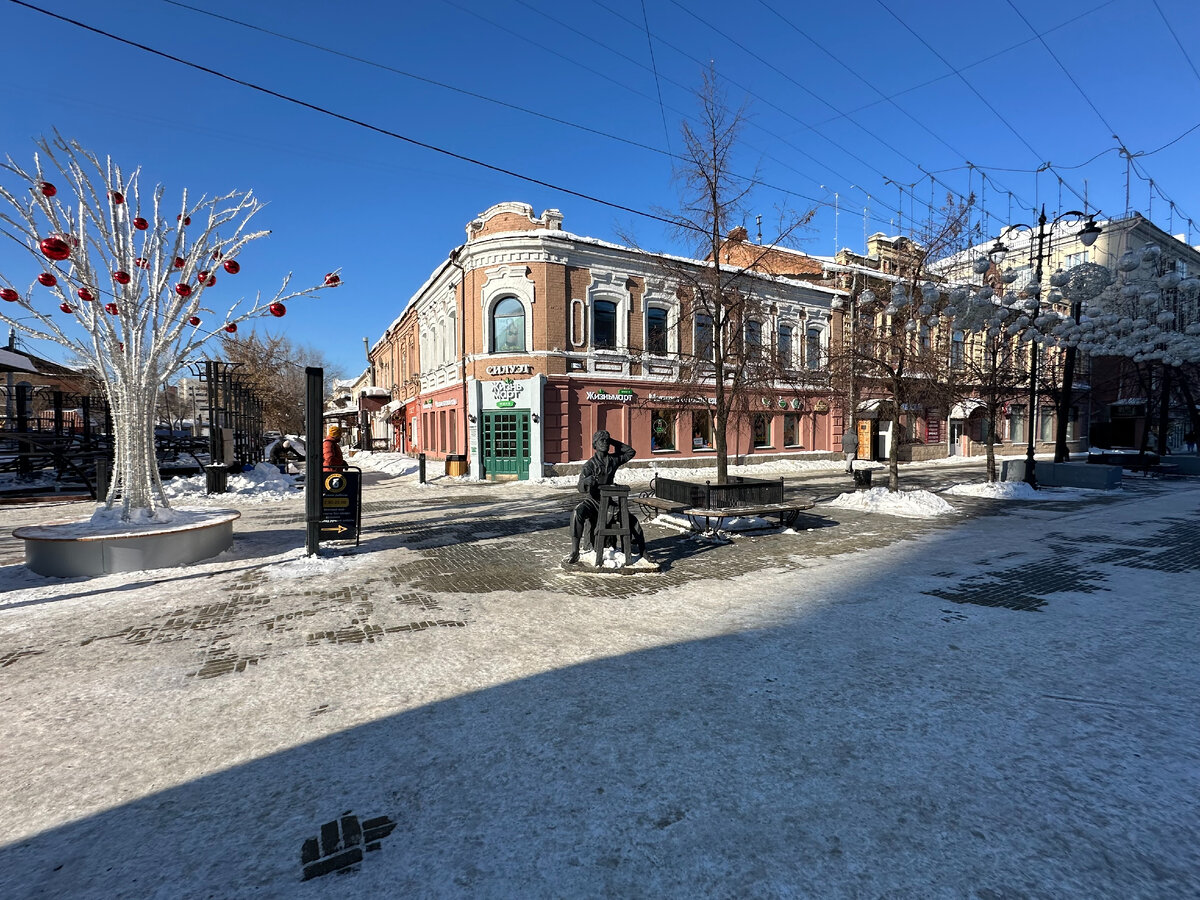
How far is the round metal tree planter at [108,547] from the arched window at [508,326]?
14190 millimetres

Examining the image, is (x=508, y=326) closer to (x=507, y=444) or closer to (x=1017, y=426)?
(x=507, y=444)

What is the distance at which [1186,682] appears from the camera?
12.6 ft

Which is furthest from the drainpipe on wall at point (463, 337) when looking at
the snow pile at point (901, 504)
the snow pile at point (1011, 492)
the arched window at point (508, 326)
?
the snow pile at point (1011, 492)

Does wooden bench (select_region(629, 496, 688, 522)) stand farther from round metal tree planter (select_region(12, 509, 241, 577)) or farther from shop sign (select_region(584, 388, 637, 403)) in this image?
shop sign (select_region(584, 388, 637, 403))

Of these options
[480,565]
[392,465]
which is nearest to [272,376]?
[392,465]

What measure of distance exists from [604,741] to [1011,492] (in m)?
16.7

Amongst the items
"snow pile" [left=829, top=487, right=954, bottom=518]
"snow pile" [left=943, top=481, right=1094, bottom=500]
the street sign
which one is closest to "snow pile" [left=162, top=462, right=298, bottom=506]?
the street sign

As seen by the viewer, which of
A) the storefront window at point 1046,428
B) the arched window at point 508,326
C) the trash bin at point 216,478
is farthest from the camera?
the storefront window at point 1046,428

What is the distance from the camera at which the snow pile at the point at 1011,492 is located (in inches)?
590

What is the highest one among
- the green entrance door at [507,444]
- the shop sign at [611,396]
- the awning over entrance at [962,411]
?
the shop sign at [611,396]

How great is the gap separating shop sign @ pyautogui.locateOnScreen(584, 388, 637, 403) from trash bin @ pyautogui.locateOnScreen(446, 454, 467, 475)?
18.2 ft

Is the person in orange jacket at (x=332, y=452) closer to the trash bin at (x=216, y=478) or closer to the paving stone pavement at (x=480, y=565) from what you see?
the paving stone pavement at (x=480, y=565)

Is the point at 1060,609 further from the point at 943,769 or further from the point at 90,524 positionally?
the point at 90,524

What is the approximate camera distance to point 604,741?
10.3 feet
